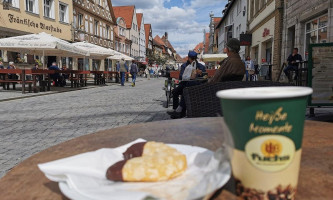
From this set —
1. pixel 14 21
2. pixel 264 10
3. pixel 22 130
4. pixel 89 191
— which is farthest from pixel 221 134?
pixel 14 21

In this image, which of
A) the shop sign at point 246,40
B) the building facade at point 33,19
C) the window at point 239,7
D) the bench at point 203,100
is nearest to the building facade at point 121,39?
the building facade at point 33,19

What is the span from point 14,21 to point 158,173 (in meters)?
20.7

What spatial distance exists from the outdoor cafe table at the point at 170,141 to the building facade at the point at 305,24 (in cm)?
989

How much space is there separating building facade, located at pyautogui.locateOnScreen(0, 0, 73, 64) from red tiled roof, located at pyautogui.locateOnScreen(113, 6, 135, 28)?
28.7m

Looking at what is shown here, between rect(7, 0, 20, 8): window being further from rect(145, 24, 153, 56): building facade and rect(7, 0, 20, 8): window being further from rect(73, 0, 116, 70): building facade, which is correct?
rect(145, 24, 153, 56): building facade

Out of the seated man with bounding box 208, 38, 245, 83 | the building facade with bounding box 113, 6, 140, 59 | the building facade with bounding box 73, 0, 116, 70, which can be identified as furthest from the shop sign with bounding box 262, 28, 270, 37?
the building facade with bounding box 113, 6, 140, 59

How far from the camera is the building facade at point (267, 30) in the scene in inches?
613

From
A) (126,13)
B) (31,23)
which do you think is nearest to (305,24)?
(31,23)

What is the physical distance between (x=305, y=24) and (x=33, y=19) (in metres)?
16.7

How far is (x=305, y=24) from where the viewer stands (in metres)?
12.6

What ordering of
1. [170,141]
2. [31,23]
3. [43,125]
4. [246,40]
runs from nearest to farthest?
[170,141] < [43,125] < [31,23] < [246,40]

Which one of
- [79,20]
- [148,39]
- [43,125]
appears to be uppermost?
[148,39]

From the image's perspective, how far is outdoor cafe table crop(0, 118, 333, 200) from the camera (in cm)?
68

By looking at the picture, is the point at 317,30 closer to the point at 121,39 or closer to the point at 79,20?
the point at 79,20
